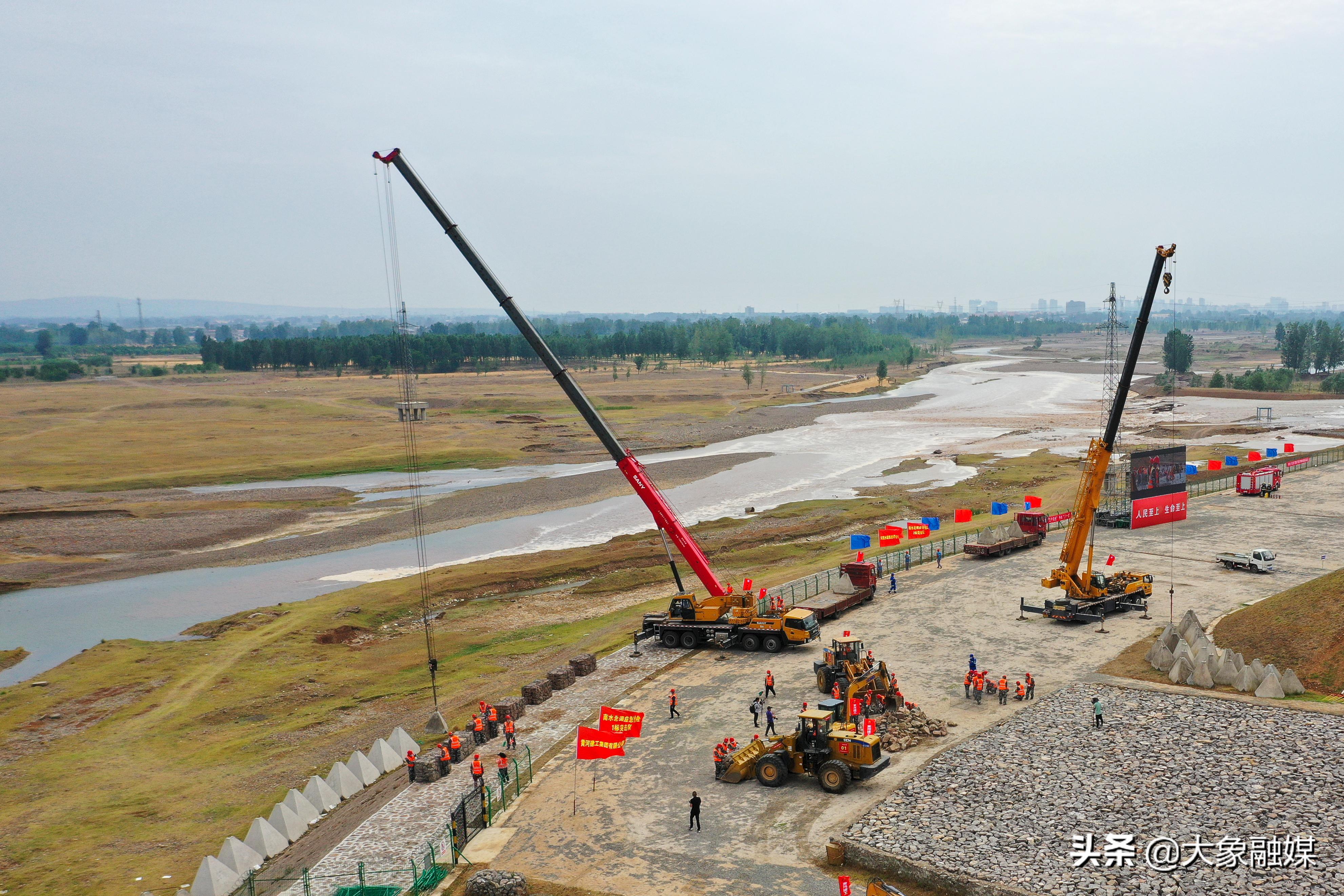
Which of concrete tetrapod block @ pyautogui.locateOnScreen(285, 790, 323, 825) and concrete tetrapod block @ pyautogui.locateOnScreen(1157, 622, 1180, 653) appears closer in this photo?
concrete tetrapod block @ pyautogui.locateOnScreen(285, 790, 323, 825)

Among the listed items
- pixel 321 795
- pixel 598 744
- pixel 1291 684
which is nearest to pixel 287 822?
pixel 321 795

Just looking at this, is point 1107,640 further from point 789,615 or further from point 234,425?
point 234,425

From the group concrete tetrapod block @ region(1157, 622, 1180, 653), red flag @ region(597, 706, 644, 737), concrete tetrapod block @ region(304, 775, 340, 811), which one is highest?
red flag @ region(597, 706, 644, 737)

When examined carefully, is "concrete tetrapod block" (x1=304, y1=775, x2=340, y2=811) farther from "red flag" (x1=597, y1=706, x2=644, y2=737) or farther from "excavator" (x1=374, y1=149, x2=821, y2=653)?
"excavator" (x1=374, y1=149, x2=821, y2=653)

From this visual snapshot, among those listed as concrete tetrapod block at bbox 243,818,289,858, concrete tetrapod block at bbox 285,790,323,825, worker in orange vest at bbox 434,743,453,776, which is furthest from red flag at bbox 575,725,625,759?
concrete tetrapod block at bbox 243,818,289,858

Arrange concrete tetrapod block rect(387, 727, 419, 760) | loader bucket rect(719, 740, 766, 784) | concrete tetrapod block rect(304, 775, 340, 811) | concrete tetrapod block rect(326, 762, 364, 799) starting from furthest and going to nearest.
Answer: concrete tetrapod block rect(387, 727, 419, 760) → concrete tetrapod block rect(326, 762, 364, 799) → concrete tetrapod block rect(304, 775, 340, 811) → loader bucket rect(719, 740, 766, 784)

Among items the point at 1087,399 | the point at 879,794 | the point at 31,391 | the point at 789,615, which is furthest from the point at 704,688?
the point at 31,391

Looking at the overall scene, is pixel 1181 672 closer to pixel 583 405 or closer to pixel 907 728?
pixel 907 728
